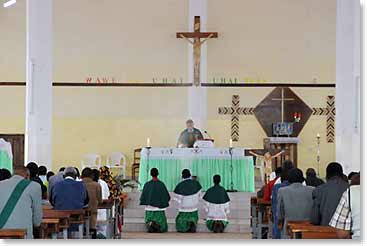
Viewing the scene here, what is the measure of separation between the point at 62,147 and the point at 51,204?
301 inches

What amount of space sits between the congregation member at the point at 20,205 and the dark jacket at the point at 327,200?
230 cm

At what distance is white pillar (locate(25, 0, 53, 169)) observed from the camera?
13.3 metres

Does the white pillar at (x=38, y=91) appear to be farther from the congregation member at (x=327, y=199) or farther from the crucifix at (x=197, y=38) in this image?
the congregation member at (x=327, y=199)

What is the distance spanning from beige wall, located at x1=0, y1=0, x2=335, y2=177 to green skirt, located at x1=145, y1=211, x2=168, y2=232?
4.61 metres

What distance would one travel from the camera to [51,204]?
8.14 m

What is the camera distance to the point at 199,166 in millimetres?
12023

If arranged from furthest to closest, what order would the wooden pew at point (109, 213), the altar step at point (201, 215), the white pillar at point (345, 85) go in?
the white pillar at point (345, 85)
the altar step at point (201, 215)
the wooden pew at point (109, 213)

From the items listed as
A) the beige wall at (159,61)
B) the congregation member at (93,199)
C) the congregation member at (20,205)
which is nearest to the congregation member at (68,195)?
the congregation member at (93,199)

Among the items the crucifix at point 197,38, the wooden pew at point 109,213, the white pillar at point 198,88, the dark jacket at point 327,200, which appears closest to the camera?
the dark jacket at point 327,200

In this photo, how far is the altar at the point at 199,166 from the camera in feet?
39.4

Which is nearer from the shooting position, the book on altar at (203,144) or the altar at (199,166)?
the altar at (199,166)

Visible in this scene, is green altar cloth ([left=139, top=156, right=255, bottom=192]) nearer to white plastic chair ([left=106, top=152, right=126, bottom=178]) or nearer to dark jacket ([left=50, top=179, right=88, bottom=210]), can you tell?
white plastic chair ([left=106, top=152, right=126, bottom=178])

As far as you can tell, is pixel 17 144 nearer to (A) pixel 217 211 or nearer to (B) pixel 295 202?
(A) pixel 217 211

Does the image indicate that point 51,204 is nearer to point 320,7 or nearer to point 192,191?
point 192,191
